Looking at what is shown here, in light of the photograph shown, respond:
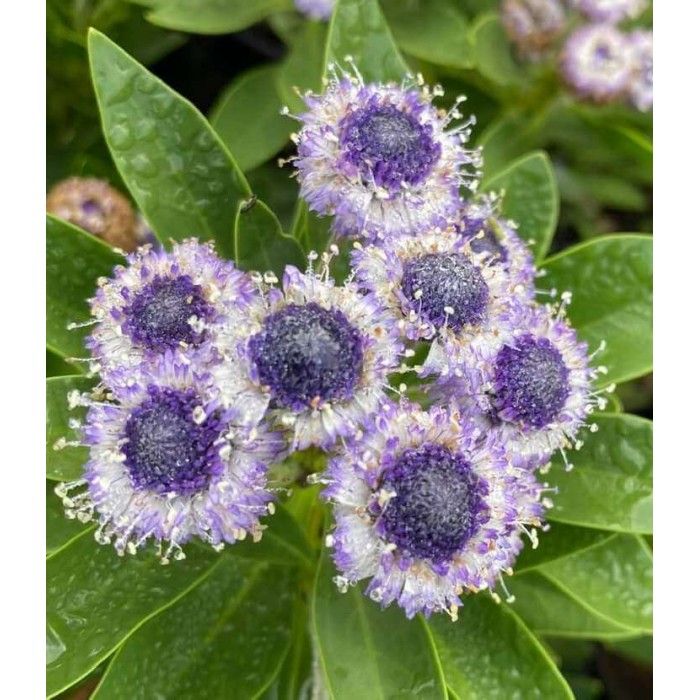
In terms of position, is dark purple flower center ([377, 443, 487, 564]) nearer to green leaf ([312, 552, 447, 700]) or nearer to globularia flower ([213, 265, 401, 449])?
A: globularia flower ([213, 265, 401, 449])

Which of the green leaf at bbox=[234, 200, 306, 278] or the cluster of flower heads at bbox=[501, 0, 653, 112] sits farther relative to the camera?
the cluster of flower heads at bbox=[501, 0, 653, 112]

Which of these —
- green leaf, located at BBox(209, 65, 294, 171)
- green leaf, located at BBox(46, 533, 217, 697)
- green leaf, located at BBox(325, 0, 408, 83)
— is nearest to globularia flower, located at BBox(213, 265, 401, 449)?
green leaf, located at BBox(46, 533, 217, 697)

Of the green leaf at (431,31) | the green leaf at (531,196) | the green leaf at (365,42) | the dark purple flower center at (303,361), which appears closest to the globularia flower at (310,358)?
the dark purple flower center at (303,361)

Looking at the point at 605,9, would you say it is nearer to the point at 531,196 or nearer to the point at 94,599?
the point at 531,196

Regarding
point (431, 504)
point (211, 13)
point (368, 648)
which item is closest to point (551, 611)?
point (368, 648)

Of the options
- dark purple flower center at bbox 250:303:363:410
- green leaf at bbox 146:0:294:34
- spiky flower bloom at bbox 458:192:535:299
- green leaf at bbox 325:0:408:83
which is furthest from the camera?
green leaf at bbox 146:0:294:34

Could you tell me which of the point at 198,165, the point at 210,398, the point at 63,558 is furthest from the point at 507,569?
the point at 198,165
